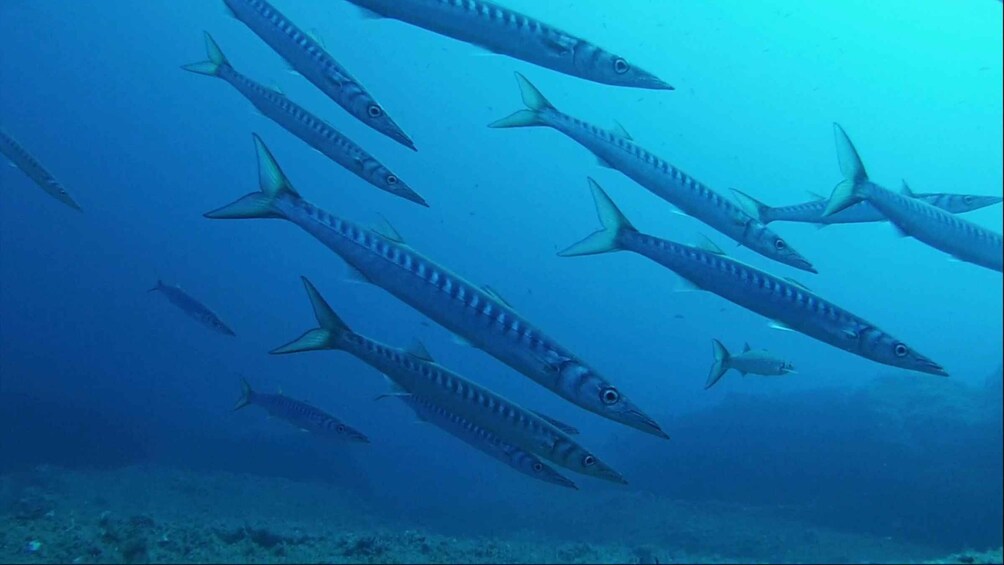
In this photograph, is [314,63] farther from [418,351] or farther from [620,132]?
[620,132]

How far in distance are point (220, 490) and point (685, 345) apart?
67.4 meters

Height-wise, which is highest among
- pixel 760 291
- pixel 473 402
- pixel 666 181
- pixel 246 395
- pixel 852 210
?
pixel 852 210

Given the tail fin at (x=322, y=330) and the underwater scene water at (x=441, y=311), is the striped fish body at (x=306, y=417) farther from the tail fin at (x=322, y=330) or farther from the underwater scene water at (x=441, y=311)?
the tail fin at (x=322, y=330)

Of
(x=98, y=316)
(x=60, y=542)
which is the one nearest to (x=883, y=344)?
(x=60, y=542)

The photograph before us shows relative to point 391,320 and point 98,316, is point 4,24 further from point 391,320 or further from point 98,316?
point 391,320

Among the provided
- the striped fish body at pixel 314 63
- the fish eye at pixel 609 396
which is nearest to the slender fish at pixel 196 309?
the striped fish body at pixel 314 63

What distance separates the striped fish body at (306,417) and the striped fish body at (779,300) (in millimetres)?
4532

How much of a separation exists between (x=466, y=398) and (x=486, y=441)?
92 cm

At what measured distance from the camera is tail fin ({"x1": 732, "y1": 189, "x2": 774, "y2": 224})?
685 cm

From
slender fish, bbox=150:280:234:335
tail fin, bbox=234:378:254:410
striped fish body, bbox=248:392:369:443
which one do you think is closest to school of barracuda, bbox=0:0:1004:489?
striped fish body, bbox=248:392:369:443

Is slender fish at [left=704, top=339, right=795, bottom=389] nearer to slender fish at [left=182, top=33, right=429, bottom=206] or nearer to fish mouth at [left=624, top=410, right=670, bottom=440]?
fish mouth at [left=624, top=410, right=670, bottom=440]

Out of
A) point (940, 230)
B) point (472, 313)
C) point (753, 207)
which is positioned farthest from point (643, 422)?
point (940, 230)

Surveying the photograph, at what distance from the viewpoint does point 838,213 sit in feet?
23.2

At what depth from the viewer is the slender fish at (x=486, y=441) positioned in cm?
546
